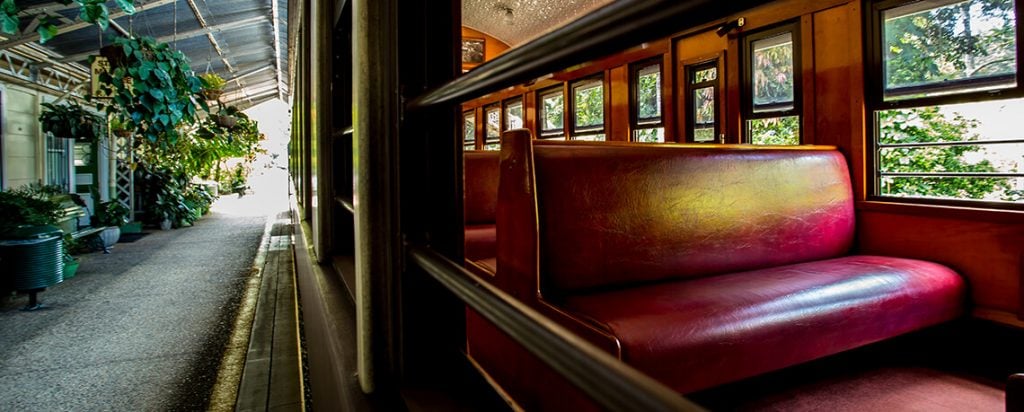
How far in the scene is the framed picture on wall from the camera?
6.22 m

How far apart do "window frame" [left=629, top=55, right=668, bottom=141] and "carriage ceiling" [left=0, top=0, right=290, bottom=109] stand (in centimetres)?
512

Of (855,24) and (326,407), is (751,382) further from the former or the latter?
(855,24)

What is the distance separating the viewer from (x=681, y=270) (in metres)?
1.82

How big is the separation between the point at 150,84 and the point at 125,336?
9.59 feet

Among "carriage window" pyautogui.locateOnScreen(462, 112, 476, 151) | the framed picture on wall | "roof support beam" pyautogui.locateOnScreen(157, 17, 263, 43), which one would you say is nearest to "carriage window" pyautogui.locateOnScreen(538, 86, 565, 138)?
the framed picture on wall

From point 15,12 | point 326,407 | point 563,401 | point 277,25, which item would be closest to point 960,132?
point 563,401

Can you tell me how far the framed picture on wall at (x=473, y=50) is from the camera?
20.4ft

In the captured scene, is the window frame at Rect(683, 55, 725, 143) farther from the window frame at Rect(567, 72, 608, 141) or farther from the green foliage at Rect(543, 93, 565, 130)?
the green foliage at Rect(543, 93, 565, 130)

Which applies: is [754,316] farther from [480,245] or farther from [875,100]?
[875,100]

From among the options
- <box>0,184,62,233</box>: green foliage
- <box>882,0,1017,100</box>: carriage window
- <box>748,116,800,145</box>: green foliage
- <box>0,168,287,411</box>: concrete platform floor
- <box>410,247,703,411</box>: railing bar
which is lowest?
<box>0,168,287,411</box>: concrete platform floor

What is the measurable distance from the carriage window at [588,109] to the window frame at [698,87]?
43.2 inches

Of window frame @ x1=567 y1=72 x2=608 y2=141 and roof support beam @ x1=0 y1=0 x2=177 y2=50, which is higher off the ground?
roof support beam @ x1=0 y1=0 x2=177 y2=50

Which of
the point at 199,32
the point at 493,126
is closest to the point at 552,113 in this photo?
the point at 493,126

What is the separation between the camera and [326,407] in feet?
4.42
